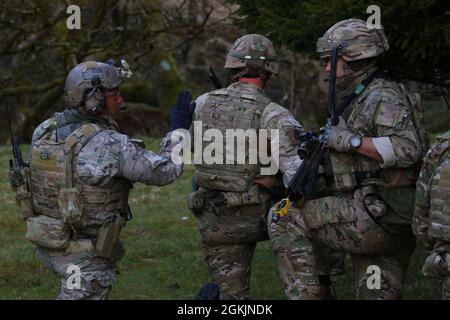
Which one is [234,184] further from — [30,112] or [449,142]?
[30,112]

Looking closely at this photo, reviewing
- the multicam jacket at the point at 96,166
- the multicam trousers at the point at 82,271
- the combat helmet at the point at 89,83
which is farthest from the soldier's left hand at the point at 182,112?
the multicam trousers at the point at 82,271

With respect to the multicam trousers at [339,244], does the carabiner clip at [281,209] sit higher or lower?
higher

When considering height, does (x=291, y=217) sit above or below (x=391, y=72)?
below

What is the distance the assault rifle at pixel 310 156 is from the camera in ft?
19.6

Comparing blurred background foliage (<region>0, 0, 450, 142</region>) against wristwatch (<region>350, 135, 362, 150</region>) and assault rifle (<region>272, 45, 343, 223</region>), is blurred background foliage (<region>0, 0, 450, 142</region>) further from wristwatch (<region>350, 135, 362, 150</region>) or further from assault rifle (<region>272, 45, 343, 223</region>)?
wristwatch (<region>350, 135, 362, 150</region>)

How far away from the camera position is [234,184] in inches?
261

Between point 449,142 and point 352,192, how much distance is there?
42.3 inches

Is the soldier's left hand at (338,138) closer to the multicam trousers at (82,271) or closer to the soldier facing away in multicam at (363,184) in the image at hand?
the soldier facing away in multicam at (363,184)

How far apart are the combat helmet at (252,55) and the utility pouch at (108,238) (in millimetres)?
1467

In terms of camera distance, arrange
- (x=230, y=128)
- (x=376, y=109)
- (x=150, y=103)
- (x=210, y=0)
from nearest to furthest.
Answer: (x=376, y=109) → (x=230, y=128) → (x=210, y=0) → (x=150, y=103)

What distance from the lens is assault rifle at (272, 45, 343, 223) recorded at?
598 cm

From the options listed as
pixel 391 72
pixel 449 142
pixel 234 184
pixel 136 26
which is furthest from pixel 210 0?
pixel 449 142

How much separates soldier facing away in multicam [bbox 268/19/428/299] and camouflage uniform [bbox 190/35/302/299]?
0.42 meters
